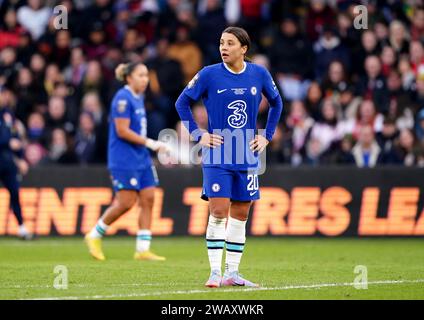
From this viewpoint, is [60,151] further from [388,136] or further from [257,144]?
[257,144]

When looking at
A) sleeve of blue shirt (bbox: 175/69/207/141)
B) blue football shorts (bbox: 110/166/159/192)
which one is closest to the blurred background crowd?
blue football shorts (bbox: 110/166/159/192)

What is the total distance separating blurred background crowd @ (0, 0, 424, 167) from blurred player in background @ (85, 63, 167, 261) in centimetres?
450

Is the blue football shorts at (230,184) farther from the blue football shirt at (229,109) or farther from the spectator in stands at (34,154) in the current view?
the spectator in stands at (34,154)

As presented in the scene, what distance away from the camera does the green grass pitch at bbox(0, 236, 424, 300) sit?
10.3 meters

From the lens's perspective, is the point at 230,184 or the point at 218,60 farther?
the point at 218,60

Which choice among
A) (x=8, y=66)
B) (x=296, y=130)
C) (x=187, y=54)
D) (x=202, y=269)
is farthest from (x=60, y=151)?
(x=202, y=269)

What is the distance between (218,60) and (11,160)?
5.39 metres

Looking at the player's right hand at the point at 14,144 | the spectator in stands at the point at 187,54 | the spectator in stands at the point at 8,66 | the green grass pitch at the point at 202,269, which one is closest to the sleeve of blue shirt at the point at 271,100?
the green grass pitch at the point at 202,269

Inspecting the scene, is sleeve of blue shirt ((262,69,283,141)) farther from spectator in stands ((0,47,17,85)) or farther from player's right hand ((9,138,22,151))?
spectator in stands ((0,47,17,85))

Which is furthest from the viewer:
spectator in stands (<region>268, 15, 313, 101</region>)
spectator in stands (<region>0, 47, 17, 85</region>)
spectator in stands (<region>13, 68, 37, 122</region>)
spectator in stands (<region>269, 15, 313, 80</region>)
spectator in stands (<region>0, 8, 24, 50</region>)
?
spectator in stands (<region>0, 8, 24, 50</region>)

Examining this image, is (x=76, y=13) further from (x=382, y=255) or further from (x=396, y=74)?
(x=382, y=255)

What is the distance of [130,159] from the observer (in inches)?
591

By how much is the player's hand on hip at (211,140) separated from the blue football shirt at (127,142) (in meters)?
4.19
